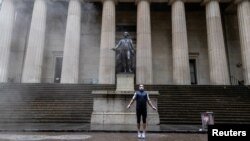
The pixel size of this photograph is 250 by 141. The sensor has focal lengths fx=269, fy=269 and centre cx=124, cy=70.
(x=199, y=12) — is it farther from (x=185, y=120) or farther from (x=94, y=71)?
(x=185, y=120)

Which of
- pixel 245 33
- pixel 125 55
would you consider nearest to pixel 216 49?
pixel 245 33

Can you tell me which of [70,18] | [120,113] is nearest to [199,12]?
[70,18]

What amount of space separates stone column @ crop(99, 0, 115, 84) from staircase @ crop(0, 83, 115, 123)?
11.9 ft

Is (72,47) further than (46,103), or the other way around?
(72,47)

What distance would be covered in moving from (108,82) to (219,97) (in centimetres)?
1053

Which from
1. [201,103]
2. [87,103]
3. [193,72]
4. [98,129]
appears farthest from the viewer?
[193,72]

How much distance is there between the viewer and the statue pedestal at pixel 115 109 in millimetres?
13922

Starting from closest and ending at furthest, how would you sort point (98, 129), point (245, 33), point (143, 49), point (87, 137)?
point (87, 137)
point (98, 129)
point (143, 49)
point (245, 33)

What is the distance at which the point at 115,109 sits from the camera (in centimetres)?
1404

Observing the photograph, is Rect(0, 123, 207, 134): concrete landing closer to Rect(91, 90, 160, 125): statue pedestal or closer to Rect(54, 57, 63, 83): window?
Rect(91, 90, 160, 125): statue pedestal

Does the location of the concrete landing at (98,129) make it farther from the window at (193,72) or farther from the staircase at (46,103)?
the window at (193,72)

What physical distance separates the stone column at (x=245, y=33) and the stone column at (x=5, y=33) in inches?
947

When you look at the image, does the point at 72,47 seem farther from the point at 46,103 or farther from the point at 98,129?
the point at 98,129

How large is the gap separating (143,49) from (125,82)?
12.8m
